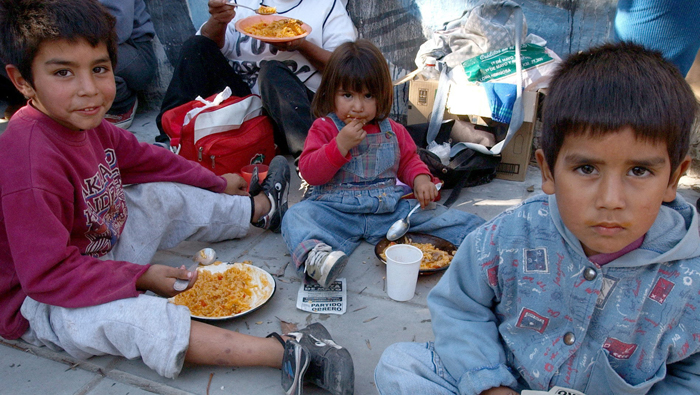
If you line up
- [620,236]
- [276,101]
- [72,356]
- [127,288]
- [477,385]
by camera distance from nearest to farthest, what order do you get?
[620,236]
[477,385]
[127,288]
[72,356]
[276,101]

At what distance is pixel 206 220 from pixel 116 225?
522 millimetres

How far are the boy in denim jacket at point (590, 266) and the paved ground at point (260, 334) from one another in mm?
544

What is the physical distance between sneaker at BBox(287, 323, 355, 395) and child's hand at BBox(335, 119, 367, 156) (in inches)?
40.7

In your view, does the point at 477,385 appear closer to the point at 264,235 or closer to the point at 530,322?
the point at 530,322

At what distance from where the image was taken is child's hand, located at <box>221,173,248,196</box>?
2908 millimetres

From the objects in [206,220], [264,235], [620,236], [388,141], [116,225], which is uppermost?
[620,236]

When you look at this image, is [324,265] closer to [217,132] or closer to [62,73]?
[62,73]

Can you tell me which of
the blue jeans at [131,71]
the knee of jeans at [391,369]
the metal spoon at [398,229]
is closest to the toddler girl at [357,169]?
the metal spoon at [398,229]

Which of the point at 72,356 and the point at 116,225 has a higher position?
the point at 116,225

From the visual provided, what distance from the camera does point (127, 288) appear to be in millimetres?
1784

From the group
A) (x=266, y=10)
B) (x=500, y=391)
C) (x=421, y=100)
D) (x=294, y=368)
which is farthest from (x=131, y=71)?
(x=500, y=391)

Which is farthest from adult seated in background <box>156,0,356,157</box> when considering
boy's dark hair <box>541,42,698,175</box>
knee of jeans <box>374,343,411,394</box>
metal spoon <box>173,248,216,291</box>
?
boy's dark hair <box>541,42,698,175</box>

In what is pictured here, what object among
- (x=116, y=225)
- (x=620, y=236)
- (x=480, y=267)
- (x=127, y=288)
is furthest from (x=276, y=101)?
(x=620, y=236)

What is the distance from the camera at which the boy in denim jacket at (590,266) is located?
1.13 meters
